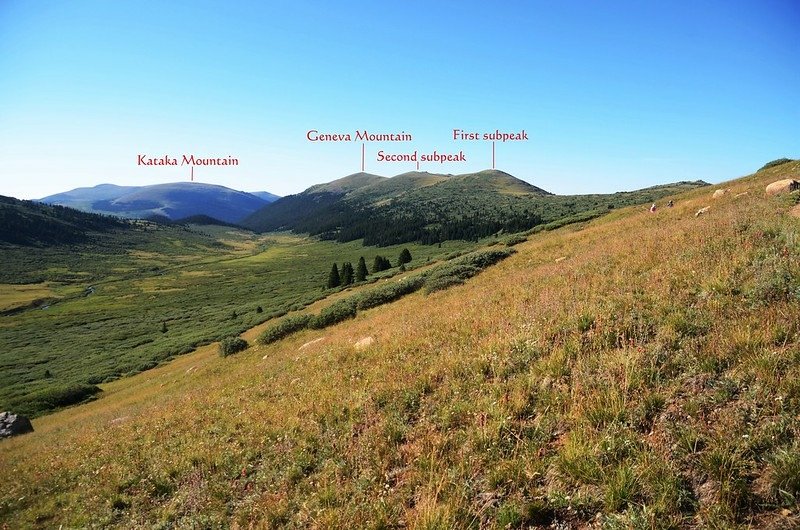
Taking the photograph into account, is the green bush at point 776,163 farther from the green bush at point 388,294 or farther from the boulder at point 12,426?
the boulder at point 12,426

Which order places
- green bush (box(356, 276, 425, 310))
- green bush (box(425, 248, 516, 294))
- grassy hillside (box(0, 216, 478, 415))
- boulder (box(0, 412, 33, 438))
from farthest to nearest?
grassy hillside (box(0, 216, 478, 415))
green bush (box(356, 276, 425, 310))
green bush (box(425, 248, 516, 294))
boulder (box(0, 412, 33, 438))

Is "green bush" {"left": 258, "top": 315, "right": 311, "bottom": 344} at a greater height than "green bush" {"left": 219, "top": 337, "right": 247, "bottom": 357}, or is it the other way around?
"green bush" {"left": 258, "top": 315, "right": 311, "bottom": 344}

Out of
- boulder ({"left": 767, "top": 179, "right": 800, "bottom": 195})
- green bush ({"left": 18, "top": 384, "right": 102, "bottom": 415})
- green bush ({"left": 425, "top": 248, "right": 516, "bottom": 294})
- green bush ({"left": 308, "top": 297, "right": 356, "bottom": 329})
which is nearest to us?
boulder ({"left": 767, "top": 179, "right": 800, "bottom": 195})

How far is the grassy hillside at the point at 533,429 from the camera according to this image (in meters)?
4.41

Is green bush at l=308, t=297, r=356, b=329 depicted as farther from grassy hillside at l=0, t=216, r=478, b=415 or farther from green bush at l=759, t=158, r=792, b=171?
green bush at l=759, t=158, r=792, b=171

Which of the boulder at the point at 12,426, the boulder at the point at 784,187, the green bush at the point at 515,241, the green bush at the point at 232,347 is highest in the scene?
the boulder at the point at 784,187

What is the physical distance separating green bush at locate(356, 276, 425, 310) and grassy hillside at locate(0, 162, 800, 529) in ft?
57.6

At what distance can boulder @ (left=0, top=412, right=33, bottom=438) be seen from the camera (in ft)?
78.9

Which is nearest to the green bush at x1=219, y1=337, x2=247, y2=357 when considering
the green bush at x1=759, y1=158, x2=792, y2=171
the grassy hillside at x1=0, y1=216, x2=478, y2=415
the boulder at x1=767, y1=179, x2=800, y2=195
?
the grassy hillside at x1=0, y1=216, x2=478, y2=415

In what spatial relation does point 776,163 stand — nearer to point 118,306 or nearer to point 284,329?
point 284,329

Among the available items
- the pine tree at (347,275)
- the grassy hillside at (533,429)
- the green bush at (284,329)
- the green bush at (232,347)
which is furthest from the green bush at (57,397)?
the pine tree at (347,275)

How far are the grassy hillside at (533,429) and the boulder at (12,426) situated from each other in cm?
1729

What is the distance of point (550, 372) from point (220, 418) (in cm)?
945

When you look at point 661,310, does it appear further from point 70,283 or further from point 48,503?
point 70,283
